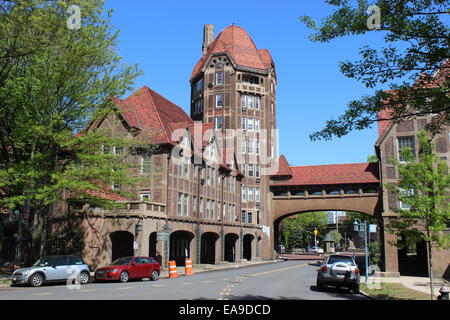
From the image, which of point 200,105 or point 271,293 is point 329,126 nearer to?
point 271,293

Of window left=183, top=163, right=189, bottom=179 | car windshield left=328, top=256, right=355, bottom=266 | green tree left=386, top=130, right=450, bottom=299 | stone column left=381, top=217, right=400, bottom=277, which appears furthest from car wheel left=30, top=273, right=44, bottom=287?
stone column left=381, top=217, right=400, bottom=277

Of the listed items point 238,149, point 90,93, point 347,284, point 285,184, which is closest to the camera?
point 347,284

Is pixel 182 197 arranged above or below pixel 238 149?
below

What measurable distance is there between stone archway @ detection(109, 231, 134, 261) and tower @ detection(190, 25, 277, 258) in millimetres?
19674

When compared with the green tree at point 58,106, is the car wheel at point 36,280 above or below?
below

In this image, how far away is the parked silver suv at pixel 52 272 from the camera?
19609mm

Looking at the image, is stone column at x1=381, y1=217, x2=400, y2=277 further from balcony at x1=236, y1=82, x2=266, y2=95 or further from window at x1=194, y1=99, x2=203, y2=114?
window at x1=194, y1=99, x2=203, y2=114

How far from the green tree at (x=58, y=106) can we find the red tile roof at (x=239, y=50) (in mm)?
30727

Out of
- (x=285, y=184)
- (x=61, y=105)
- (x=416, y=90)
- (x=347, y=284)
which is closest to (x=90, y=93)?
(x=61, y=105)

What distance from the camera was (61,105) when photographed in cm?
2448

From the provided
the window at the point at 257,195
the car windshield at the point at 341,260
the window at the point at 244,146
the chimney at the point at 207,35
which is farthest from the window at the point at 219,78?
the car windshield at the point at 341,260

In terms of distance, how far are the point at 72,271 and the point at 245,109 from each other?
3673cm

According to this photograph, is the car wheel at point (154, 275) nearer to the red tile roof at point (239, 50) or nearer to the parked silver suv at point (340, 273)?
the parked silver suv at point (340, 273)

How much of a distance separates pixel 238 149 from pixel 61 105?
1225 inches
